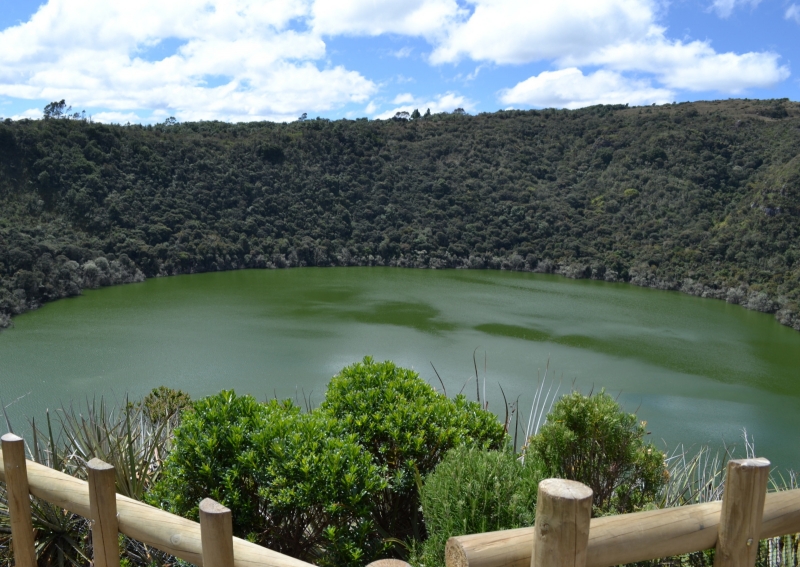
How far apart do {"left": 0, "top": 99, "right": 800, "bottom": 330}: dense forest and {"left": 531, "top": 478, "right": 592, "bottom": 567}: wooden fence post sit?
20.3m

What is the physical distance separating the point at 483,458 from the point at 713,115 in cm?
3828

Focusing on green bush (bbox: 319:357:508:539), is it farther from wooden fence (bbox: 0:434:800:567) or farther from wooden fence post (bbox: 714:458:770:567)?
wooden fence post (bbox: 714:458:770:567)

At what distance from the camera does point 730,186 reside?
97.9 ft

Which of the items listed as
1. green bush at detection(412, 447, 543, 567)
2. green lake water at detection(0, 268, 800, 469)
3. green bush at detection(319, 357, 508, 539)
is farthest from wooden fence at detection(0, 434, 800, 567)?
green lake water at detection(0, 268, 800, 469)

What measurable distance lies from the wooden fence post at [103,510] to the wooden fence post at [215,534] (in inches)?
13.7

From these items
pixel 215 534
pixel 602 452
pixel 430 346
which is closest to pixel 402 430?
pixel 602 452

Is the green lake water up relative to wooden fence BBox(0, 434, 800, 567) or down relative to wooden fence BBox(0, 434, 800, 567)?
down

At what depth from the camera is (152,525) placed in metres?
1.65

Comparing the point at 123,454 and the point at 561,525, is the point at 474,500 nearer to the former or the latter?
the point at 561,525

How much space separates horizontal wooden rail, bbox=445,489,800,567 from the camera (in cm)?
128

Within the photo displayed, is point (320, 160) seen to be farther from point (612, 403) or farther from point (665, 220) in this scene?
point (612, 403)

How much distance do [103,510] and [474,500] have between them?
115 centimetres

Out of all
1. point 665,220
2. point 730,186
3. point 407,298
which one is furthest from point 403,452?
point 730,186

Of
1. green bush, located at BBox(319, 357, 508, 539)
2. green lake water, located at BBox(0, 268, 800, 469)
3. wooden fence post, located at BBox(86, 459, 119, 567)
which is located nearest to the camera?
wooden fence post, located at BBox(86, 459, 119, 567)
